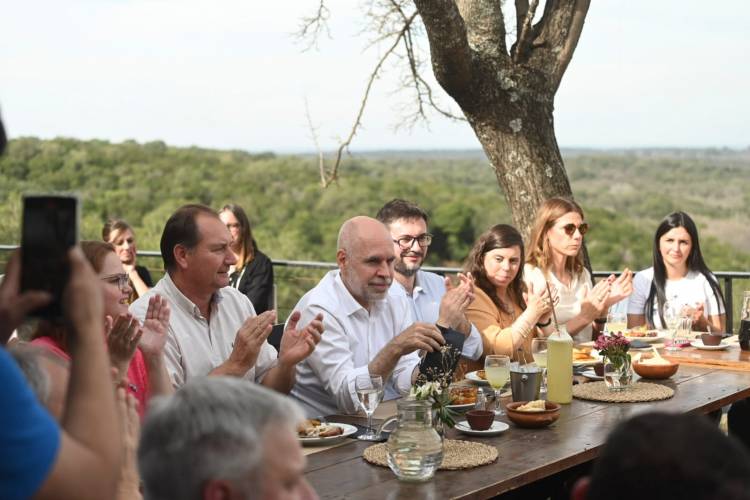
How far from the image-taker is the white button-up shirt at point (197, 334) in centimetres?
362

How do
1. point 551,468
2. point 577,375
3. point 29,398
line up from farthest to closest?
point 577,375 < point 551,468 < point 29,398

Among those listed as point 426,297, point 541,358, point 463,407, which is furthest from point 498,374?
point 426,297

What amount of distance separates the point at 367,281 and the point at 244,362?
0.71 m

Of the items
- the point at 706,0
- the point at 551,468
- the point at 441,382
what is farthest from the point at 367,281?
the point at 706,0

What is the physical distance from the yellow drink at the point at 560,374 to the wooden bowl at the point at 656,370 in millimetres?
575

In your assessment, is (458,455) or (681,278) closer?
(458,455)

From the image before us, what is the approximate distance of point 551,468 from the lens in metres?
2.77

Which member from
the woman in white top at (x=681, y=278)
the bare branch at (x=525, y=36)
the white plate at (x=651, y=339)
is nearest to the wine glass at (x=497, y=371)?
the white plate at (x=651, y=339)

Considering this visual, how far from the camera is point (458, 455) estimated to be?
280 cm

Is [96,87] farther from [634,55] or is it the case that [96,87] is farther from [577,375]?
[577,375]

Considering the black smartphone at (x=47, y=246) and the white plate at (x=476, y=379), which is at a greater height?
the black smartphone at (x=47, y=246)

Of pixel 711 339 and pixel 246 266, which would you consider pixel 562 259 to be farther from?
pixel 246 266

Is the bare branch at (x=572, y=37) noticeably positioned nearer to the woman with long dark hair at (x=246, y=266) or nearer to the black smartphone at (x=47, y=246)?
the woman with long dark hair at (x=246, y=266)

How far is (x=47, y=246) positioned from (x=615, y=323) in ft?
13.1
